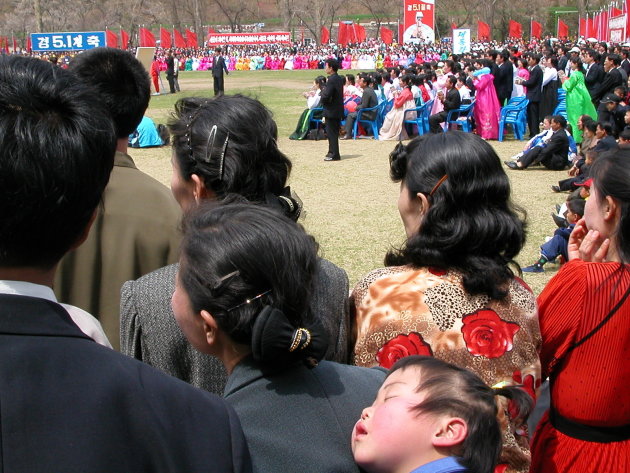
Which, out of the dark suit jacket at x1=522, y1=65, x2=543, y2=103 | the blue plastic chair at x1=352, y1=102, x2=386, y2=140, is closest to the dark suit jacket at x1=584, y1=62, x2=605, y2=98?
the dark suit jacket at x1=522, y1=65, x2=543, y2=103

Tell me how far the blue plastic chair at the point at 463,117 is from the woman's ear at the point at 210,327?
497 inches

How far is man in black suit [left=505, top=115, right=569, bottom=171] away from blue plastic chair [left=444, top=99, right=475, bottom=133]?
2.87 meters

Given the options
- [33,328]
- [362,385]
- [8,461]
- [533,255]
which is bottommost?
[533,255]

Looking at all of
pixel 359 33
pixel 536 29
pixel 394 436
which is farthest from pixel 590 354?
pixel 359 33

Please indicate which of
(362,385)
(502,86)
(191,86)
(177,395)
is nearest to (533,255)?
(362,385)

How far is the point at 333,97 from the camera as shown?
39.9 feet

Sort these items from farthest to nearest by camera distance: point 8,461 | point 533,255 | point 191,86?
1. point 191,86
2. point 533,255
3. point 8,461

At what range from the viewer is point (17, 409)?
83 cm

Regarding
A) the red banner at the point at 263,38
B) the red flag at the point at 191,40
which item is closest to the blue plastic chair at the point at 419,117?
the red banner at the point at 263,38

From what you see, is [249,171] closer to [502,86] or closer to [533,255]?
[533,255]

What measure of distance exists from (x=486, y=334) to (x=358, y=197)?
7.46 meters

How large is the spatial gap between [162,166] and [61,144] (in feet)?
35.6

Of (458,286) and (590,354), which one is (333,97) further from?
(458,286)

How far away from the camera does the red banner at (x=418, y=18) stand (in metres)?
35.2
